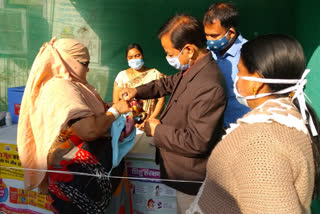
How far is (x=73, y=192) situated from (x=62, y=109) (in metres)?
0.54

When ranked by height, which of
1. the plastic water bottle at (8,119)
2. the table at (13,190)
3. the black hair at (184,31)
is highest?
the black hair at (184,31)

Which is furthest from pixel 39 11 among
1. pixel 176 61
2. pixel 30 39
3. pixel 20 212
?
pixel 176 61

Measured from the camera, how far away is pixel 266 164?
79 cm

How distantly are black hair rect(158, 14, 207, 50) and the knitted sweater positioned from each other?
2.44 ft

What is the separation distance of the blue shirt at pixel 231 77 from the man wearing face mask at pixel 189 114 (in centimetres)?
67

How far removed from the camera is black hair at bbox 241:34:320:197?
0.93 m

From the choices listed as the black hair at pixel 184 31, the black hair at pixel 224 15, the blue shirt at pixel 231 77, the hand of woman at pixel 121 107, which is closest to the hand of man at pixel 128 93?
the hand of woman at pixel 121 107

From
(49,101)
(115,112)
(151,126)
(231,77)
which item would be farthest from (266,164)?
(231,77)

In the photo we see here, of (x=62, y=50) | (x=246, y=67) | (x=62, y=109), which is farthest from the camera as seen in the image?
(x=62, y=50)

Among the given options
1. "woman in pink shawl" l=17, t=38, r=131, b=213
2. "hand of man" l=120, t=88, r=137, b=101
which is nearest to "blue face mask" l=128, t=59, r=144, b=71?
"hand of man" l=120, t=88, r=137, b=101

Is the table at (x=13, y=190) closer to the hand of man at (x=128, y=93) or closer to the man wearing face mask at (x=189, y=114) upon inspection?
the hand of man at (x=128, y=93)

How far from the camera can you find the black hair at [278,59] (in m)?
0.93

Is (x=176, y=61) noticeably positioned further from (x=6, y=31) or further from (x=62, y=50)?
(x=6, y=31)

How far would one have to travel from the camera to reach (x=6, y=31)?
15.4ft
